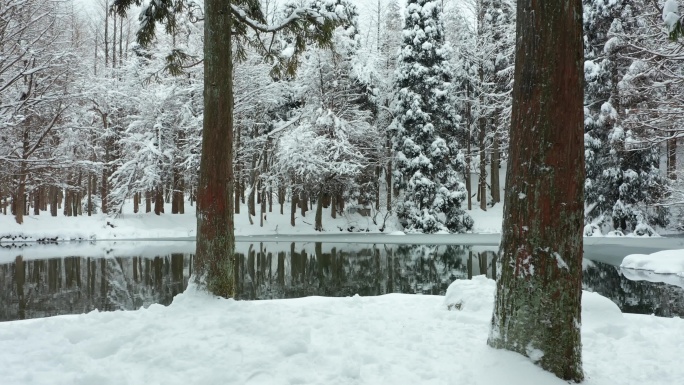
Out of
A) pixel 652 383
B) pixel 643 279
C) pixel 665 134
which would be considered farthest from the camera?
pixel 665 134

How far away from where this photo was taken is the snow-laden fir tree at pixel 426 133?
23953 millimetres

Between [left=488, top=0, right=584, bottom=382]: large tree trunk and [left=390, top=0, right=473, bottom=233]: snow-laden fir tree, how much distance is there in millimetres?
20283

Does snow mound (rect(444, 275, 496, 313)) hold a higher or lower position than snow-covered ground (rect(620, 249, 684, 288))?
higher

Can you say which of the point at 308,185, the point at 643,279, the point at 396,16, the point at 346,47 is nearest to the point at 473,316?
the point at 643,279

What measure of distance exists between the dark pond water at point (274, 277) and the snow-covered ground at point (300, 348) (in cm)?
396

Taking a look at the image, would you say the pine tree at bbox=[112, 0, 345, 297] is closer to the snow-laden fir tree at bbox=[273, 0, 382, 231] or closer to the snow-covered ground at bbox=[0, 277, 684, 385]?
the snow-covered ground at bbox=[0, 277, 684, 385]

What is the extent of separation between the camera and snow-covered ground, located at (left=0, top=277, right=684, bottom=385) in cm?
338

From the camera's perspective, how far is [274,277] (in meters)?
12.2

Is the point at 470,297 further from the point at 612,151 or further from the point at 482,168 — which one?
the point at 482,168

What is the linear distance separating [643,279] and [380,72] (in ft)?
62.0

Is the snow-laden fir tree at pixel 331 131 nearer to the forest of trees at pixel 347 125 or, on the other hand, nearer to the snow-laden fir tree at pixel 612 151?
the forest of trees at pixel 347 125

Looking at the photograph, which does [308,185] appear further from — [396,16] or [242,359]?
[242,359]

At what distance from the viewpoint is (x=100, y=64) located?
3070cm

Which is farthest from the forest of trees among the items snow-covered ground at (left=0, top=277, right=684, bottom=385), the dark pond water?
snow-covered ground at (left=0, top=277, right=684, bottom=385)
